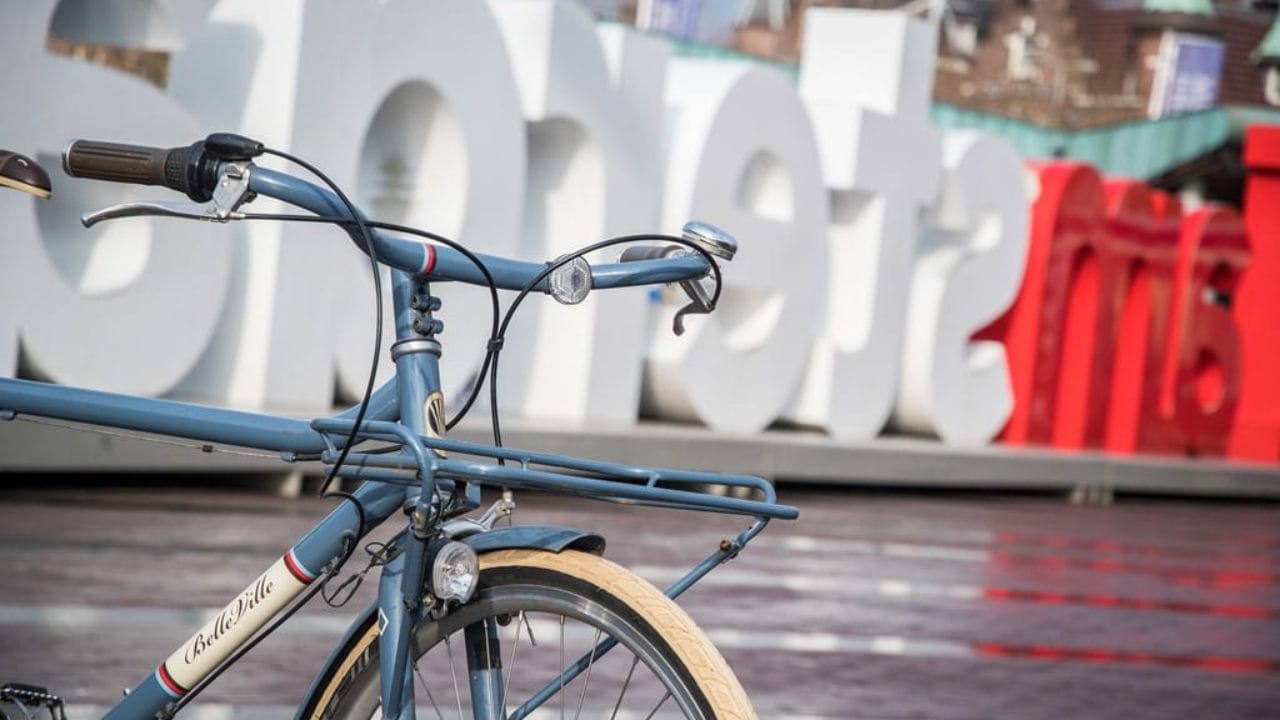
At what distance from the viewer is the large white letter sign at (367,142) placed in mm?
11266

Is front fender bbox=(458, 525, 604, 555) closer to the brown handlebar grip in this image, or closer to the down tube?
the down tube

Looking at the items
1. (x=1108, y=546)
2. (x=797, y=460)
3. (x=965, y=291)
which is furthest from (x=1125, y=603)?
(x=965, y=291)

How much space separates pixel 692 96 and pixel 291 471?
4.92 metres

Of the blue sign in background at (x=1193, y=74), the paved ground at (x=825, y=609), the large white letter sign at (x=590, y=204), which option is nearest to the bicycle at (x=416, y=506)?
the paved ground at (x=825, y=609)

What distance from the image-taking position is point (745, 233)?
48.6ft

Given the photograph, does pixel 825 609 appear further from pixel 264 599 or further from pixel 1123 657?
pixel 264 599

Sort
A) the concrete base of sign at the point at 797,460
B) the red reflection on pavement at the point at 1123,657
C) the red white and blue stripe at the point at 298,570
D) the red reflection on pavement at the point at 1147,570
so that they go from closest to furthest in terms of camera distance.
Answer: the red white and blue stripe at the point at 298,570 → the red reflection on pavement at the point at 1123,657 → the concrete base of sign at the point at 797,460 → the red reflection on pavement at the point at 1147,570

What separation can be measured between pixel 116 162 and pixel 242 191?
247mm

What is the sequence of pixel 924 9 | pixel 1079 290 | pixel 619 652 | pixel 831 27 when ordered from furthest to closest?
pixel 924 9, pixel 1079 290, pixel 831 27, pixel 619 652

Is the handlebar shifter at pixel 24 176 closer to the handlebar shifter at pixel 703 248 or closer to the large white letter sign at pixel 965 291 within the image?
the handlebar shifter at pixel 703 248

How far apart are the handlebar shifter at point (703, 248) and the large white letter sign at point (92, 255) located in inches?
264

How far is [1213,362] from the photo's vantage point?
21.0m

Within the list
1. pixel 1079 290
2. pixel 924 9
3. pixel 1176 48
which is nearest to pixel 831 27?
pixel 1079 290

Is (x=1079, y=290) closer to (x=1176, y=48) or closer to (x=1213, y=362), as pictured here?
(x=1213, y=362)
